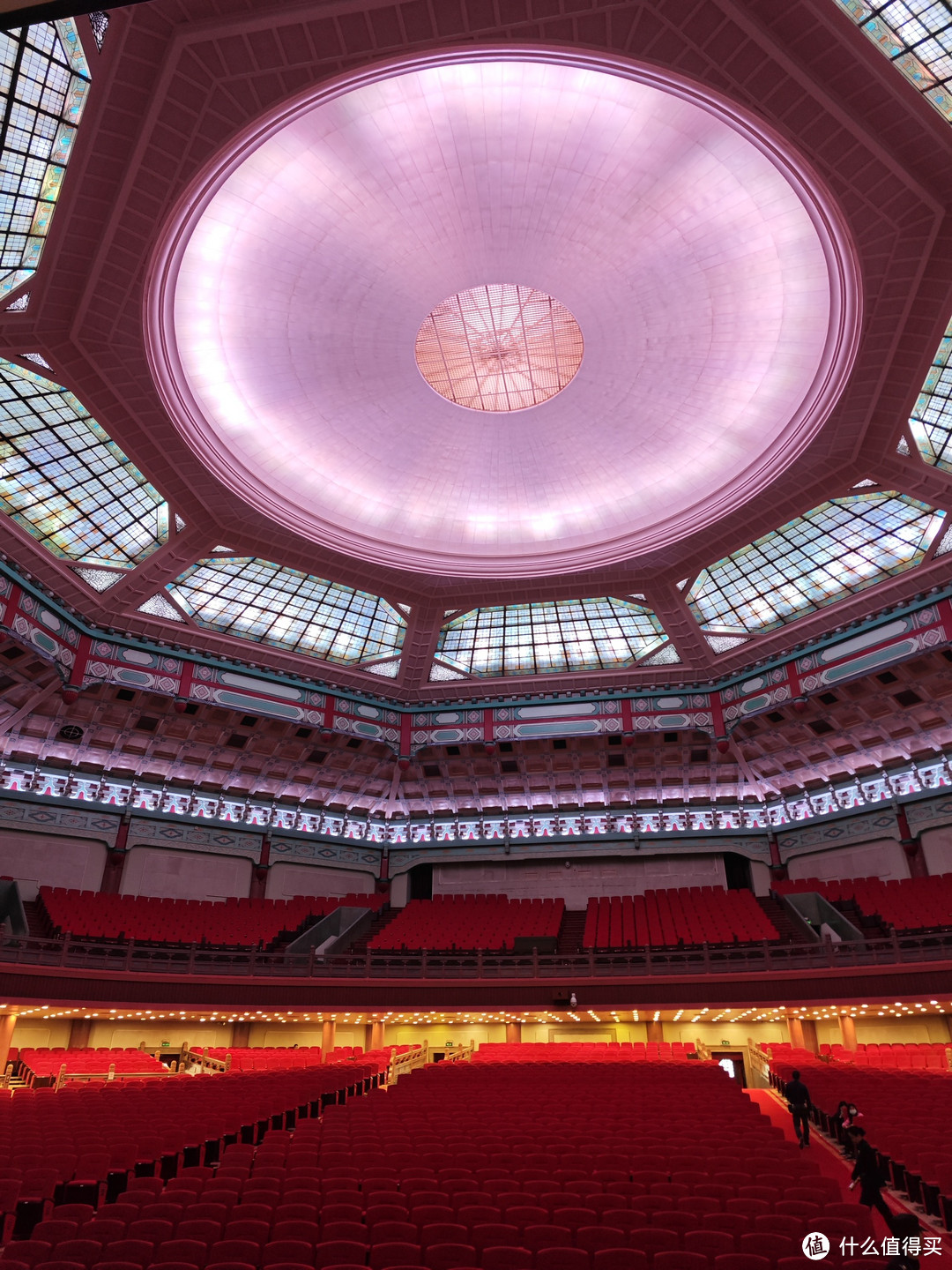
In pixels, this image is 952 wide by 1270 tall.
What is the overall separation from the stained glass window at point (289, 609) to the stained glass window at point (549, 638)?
3082mm

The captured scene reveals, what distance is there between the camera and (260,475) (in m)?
25.7

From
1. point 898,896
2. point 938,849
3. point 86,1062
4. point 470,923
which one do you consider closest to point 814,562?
point 938,849

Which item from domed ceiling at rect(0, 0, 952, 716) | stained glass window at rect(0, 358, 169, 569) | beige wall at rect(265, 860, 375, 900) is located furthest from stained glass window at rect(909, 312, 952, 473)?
beige wall at rect(265, 860, 375, 900)

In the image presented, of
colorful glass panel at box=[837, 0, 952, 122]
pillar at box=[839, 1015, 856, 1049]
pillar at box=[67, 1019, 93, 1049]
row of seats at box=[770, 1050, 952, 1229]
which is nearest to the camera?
row of seats at box=[770, 1050, 952, 1229]

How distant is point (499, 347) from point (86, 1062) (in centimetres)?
2324

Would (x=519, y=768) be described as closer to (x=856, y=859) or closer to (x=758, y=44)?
(x=856, y=859)

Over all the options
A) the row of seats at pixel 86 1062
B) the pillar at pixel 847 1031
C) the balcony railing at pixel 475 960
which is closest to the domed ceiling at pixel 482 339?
the balcony railing at pixel 475 960

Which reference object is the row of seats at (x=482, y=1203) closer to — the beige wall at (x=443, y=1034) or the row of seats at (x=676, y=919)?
the row of seats at (x=676, y=919)

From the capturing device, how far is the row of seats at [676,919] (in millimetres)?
26953

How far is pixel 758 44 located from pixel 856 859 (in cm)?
2870

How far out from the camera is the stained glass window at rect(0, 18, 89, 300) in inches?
526

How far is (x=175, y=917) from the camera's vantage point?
28.1 metres

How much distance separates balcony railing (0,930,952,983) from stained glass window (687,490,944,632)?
12.3 meters

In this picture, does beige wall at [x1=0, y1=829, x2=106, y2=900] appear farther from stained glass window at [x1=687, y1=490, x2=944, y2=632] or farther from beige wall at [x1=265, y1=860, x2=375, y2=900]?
stained glass window at [x1=687, y1=490, x2=944, y2=632]
